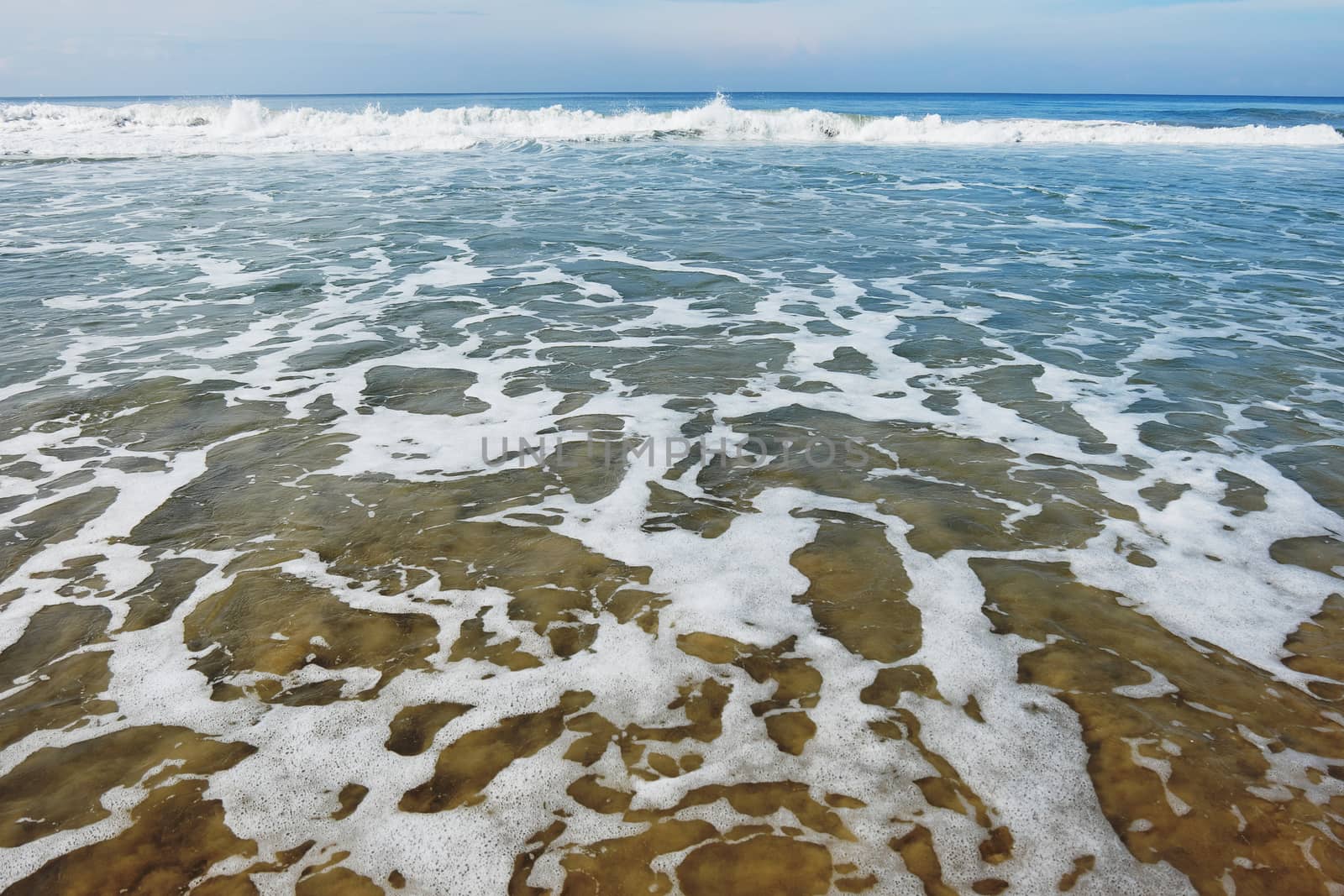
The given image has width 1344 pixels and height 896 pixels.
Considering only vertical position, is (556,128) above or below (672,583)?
above

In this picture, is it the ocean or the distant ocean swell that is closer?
the ocean

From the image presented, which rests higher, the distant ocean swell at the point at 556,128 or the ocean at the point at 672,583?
the distant ocean swell at the point at 556,128

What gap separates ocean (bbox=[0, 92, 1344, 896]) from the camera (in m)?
2.56

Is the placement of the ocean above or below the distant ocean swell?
below

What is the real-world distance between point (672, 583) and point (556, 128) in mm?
34799

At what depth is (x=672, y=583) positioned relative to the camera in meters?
3.90

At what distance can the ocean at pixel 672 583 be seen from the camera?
256 centimetres

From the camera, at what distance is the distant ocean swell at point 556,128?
101 feet

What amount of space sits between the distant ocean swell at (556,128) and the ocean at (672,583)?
24860 mm

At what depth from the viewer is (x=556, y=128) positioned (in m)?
34.9

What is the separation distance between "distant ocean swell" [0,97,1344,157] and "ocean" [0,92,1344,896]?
81.6 ft

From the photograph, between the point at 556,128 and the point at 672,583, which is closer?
the point at 672,583

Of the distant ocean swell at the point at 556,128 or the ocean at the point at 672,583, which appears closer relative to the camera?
the ocean at the point at 672,583

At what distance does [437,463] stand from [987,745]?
3629 millimetres
